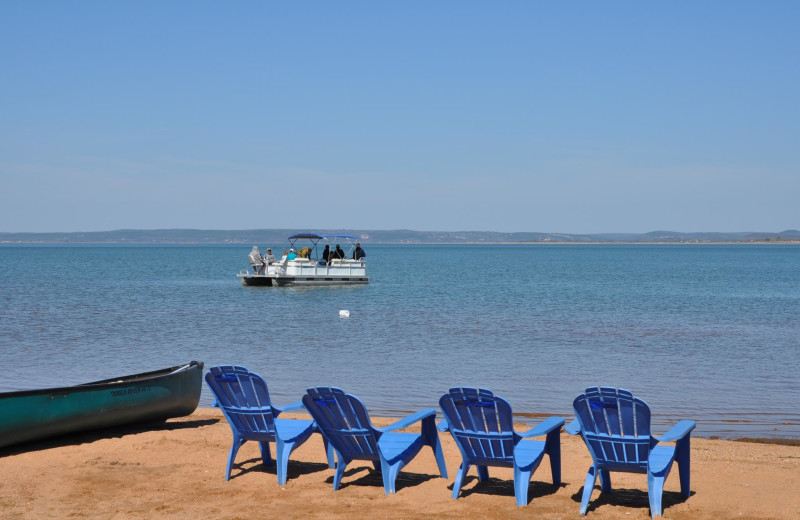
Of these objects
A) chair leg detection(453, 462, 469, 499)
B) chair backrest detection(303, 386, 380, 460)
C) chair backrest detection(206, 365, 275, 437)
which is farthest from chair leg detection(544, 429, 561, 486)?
chair backrest detection(206, 365, 275, 437)

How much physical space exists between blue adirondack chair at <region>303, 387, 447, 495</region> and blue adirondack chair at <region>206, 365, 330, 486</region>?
458mm

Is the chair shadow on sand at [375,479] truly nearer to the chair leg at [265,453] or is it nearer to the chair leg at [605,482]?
the chair leg at [265,453]

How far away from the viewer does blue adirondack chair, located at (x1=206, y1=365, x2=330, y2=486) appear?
7762 millimetres

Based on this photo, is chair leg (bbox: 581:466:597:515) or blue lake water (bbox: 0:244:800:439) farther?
blue lake water (bbox: 0:244:800:439)

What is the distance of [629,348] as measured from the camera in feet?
68.0

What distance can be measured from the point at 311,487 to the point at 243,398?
102cm

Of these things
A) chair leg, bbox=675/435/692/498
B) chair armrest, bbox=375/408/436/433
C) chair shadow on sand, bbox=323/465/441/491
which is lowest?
chair shadow on sand, bbox=323/465/441/491

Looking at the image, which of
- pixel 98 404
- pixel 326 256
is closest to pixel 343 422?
pixel 98 404

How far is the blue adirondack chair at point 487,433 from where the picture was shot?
6.89 m

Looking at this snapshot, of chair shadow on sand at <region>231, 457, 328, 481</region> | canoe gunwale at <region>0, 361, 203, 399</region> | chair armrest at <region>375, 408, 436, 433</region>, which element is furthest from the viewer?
canoe gunwale at <region>0, 361, 203, 399</region>

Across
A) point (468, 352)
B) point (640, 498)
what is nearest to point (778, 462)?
point (640, 498)

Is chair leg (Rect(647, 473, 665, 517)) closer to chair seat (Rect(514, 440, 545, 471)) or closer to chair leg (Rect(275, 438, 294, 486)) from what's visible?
chair seat (Rect(514, 440, 545, 471))

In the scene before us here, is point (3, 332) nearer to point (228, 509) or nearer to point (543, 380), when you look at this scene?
point (543, 380)

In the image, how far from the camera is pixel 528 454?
23.6ft
